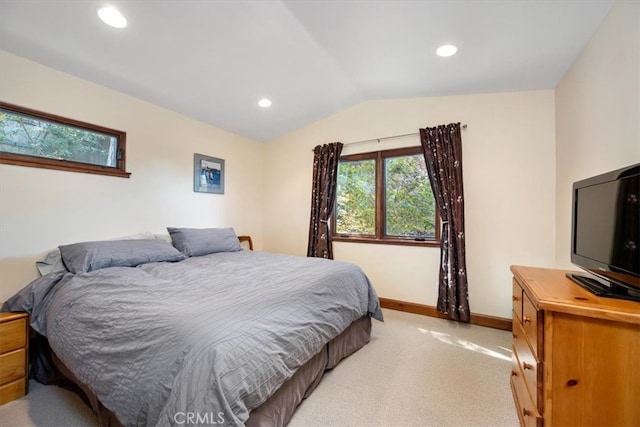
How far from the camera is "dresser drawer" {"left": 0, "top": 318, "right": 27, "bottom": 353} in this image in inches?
66.7

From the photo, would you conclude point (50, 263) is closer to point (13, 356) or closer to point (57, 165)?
point (13, 356)

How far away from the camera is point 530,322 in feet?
4.04

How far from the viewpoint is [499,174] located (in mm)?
2844

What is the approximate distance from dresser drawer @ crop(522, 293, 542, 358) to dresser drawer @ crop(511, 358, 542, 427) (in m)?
0.24

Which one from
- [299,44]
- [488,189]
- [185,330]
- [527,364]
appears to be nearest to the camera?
[185,330]

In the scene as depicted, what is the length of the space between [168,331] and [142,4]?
202 centimetres

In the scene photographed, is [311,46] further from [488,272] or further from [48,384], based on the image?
[48,384]

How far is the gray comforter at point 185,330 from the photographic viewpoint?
1.03m

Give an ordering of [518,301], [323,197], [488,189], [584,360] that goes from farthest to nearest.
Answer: [323,197]
[488,189]
[518,301]
[584,360]

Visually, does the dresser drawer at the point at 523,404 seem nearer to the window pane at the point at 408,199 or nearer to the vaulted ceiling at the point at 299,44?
the window pane at the point at 408,199

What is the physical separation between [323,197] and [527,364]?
9.14ft

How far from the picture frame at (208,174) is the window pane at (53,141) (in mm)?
875

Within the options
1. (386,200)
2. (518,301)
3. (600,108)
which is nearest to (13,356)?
(518,301)

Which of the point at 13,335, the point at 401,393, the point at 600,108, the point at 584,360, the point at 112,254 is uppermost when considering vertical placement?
the point at 600,108
